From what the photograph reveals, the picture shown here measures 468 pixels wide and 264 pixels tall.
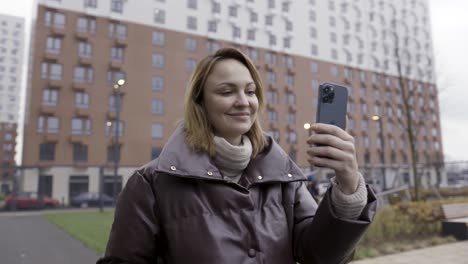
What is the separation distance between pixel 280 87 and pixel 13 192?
32916 mm

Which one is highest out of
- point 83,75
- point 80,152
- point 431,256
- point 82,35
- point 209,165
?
point 82,35

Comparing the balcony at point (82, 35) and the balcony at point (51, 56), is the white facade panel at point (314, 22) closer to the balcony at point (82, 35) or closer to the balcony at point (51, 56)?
the balcony at point (82, 35)

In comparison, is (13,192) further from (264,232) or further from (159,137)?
(264,232)

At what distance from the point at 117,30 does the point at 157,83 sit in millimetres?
7183

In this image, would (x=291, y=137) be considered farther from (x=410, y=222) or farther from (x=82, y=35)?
(x=410, y=222)

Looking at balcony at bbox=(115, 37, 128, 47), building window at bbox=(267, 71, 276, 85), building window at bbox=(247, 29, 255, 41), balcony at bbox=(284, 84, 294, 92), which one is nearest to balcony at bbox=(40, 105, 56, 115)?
balcony at bbox=(115, 37, 128, 47)

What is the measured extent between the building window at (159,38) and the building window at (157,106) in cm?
663

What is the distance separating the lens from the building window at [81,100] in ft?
123

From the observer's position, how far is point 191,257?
61.6 inches


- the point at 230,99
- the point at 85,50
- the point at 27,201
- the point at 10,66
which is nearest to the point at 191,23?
the point at 85,50

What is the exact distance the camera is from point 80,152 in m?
36.6

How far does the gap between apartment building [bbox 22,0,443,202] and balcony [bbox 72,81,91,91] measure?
104 millimetres

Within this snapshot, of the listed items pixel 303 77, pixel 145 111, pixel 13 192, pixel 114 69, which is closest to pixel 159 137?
pixel 145 111

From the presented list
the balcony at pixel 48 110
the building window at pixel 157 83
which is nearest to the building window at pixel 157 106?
the building window at pixel 157 83
